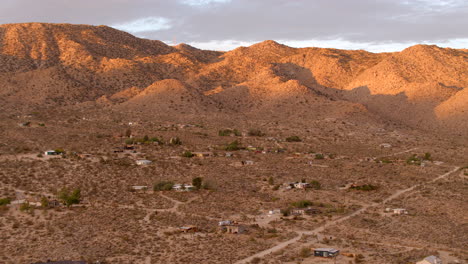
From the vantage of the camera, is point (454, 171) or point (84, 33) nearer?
point (454, 171)

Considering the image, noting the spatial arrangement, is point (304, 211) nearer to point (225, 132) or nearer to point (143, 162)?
point (143, 162)

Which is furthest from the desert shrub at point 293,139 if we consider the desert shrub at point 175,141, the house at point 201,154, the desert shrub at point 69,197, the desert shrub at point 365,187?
the desert shrub at point 69,197

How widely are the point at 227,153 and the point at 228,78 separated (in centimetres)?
6543

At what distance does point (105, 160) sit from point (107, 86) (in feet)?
198

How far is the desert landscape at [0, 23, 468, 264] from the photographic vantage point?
32.8m

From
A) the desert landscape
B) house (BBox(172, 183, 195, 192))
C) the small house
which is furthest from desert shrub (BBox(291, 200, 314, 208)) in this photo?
the small house

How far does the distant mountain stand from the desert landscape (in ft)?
1.71

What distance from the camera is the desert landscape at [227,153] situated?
32781 millimetres

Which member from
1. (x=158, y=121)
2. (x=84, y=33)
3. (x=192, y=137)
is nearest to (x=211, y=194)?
(x=192, y=137)

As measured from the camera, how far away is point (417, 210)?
41.3 meters

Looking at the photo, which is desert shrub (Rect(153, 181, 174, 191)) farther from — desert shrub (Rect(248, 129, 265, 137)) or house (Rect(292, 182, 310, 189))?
desert shrub (Rect(248, 129, 265, 137))

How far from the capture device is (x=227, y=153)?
218 ft

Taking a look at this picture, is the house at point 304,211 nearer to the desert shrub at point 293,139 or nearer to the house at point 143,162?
the house at point 143,162

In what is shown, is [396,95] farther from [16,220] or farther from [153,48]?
[16,220]
